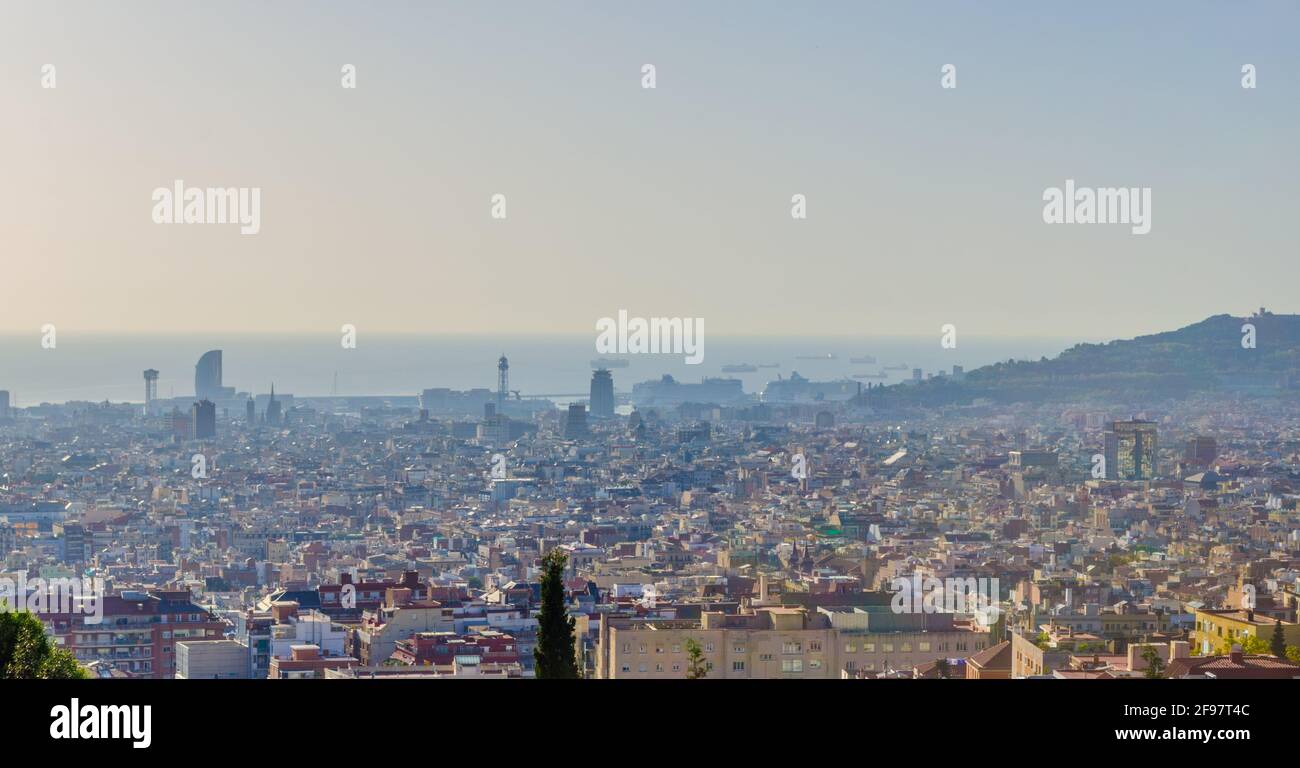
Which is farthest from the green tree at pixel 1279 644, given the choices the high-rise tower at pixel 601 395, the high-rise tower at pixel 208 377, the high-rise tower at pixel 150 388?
the high-rise tower at pixel 208 377

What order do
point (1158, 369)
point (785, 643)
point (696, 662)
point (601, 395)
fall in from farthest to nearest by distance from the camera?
point (601, 395) → point (1158, 369) → point (785, 643) → point (696, 662)

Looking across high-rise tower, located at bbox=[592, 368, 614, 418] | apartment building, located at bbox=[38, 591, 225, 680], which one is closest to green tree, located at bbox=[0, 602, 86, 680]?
apartment building, located at bbox=[38, 591, 225, 680]

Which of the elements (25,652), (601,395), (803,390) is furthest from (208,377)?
(25,652)

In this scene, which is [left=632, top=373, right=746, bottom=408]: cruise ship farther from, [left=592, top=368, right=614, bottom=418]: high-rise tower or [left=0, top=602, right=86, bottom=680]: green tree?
[left=0, top=602, right=86, bottom=680]: green tree

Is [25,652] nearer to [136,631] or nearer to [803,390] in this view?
[136,631]

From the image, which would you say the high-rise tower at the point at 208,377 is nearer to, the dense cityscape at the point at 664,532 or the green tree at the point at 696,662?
the dense cityscape at the point at 664,532
